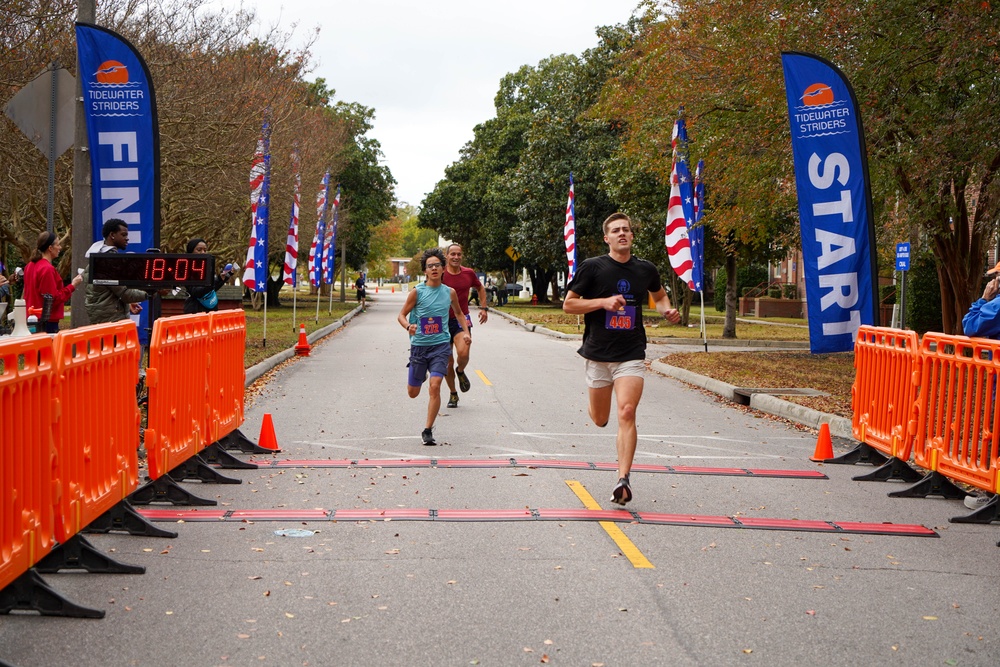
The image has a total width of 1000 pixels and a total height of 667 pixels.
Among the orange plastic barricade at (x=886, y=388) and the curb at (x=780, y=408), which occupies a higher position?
the orange plastic barricade at (x=886, y=388)

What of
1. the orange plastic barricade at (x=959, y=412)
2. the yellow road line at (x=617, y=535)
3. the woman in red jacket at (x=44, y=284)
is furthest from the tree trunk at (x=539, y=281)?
the yellow road line at (x=617, y=535)

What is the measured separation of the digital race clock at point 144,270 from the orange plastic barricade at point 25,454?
13.2 ft

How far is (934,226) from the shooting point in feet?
63.0

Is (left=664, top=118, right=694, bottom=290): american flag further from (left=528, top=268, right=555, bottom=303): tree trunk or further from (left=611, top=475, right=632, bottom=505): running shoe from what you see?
(left=528, top=268, right=555, bottom=303): tree trunk

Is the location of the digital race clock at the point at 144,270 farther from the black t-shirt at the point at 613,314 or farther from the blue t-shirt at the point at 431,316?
the black t-shirt at the point at 613,314

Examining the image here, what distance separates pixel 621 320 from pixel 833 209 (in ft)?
16.2

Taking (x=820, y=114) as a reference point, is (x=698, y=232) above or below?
below

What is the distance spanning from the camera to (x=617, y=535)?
271 inches

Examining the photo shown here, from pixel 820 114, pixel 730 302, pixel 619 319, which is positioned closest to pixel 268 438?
pixel 619 319

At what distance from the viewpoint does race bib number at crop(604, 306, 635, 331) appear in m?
8.06

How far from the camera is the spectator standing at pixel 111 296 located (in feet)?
33.9

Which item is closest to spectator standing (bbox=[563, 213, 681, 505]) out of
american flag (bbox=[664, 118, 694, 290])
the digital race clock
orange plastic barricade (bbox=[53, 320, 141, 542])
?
orange plastic barricade (bbox=[53, 320, 141, 542])

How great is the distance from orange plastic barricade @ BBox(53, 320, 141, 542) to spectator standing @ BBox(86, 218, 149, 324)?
3579mm

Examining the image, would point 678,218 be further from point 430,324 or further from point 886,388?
point 886,388
